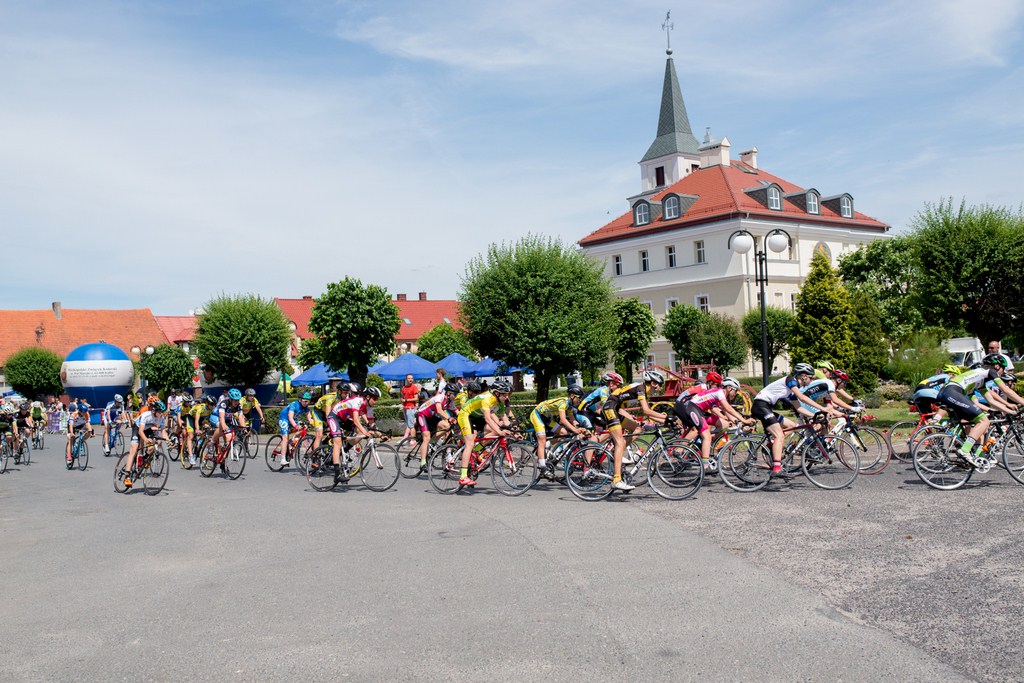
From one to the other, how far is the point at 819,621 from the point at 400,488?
30.5 feet

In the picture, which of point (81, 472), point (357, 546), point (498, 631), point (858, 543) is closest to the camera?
point (498, 631)

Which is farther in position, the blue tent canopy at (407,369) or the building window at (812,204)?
the building window at (812,204)

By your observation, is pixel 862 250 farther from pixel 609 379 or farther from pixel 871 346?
pixel 609 379

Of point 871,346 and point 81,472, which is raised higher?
point 871,346

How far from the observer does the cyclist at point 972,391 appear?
1165 centimetres

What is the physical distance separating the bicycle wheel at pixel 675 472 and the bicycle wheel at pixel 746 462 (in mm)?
622

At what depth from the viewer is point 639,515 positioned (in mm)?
10820

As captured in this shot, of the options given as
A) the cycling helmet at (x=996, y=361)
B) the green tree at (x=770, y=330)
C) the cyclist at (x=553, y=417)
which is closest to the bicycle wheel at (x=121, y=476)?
the cyclist at (x=553, y=417)

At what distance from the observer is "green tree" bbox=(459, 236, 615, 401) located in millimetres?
29109

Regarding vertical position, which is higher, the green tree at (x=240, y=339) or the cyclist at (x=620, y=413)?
the green tree at (x=240, y=339)

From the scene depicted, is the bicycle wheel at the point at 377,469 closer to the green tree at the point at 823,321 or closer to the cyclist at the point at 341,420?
the cyclist at the point at 341,420

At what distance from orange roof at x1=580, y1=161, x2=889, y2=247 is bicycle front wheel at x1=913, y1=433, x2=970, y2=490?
154 ft

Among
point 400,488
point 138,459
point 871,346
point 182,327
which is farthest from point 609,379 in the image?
point 182,327

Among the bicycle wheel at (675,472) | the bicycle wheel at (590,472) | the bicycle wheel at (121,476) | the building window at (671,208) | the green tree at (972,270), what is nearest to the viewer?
the bicycle wheel at (675,472)
